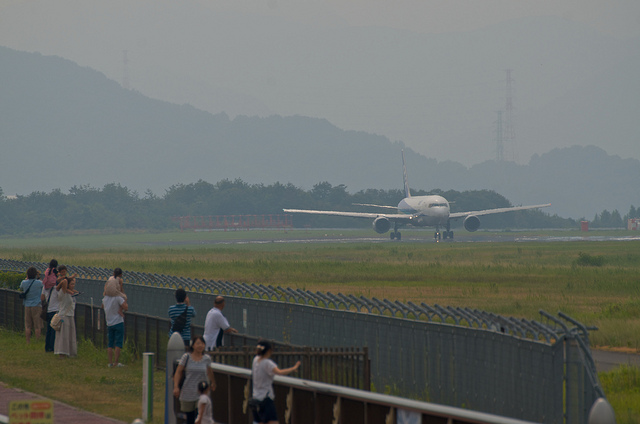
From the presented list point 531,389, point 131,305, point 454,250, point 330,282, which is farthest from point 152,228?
point 531,389

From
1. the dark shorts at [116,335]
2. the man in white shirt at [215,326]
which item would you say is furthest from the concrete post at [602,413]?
the dark shorts at [116,335]

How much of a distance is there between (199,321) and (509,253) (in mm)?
57040

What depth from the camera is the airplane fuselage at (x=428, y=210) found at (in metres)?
98.9

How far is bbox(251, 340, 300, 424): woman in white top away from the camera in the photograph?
11180 millimetres

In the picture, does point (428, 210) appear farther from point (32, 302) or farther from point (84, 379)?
point (84, 379)

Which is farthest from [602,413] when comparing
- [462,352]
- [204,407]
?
[462,352]

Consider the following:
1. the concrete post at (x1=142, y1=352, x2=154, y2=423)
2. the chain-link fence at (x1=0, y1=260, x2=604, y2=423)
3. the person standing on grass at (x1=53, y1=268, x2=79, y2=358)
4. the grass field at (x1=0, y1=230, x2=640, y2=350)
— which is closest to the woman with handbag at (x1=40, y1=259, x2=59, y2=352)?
the person standing on grass at (x1=53, y1=268, x2=79, y2=358)

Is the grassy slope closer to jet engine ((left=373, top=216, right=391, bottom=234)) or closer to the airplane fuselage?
the airplane fuselage

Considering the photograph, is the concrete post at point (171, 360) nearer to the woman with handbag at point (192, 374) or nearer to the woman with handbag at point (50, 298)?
the woman with handbag at point (192, 374)

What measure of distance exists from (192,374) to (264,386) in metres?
1.40

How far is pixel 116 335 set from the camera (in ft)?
69.3

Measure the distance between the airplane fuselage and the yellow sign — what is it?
9067 centimetres

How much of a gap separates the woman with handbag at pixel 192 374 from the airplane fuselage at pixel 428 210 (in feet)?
283

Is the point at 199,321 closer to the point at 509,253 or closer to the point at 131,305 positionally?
the point at 131,305
